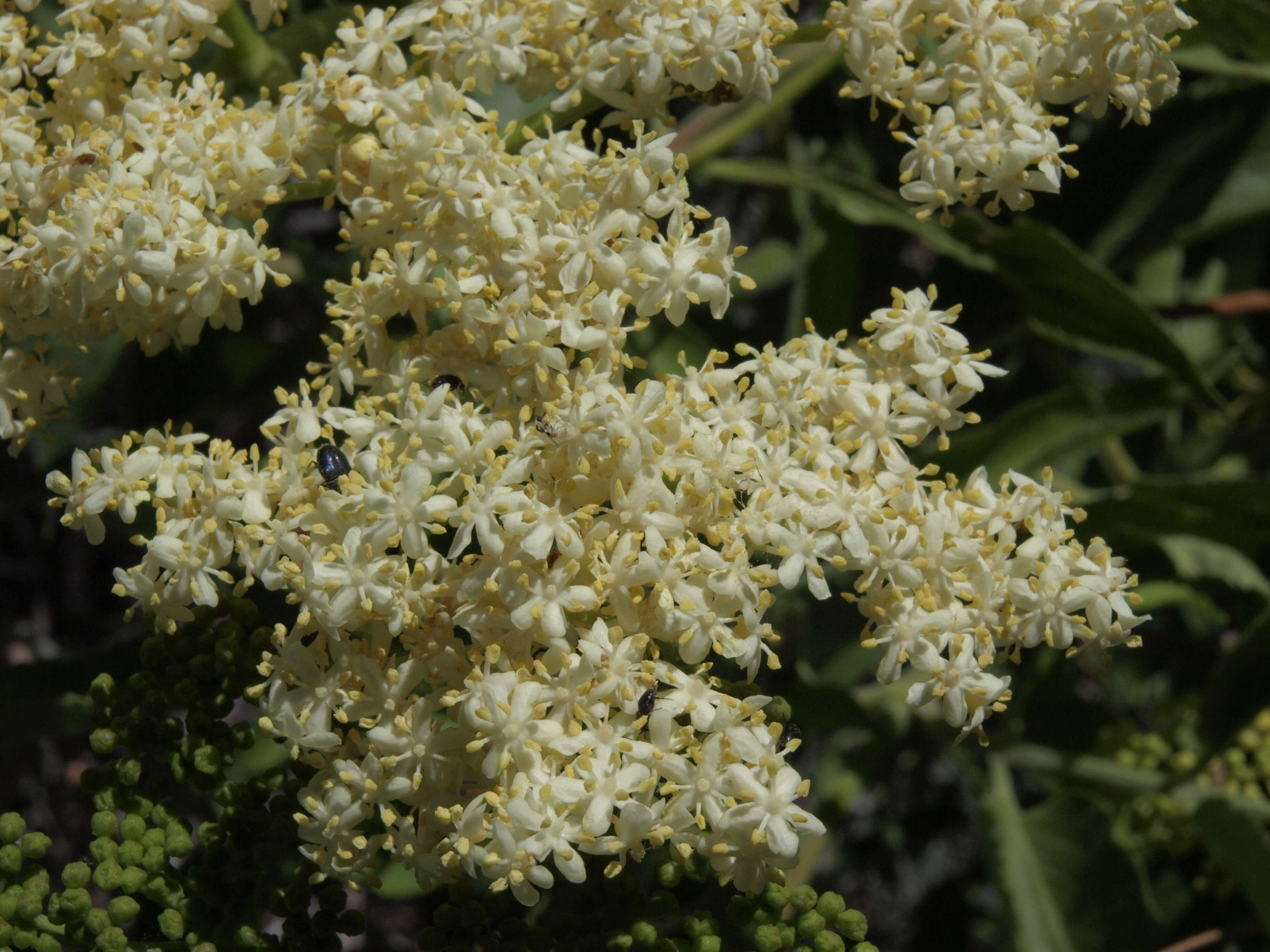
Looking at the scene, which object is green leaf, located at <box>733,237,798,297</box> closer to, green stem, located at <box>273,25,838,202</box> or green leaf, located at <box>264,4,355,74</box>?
green stem, located at <box>273,25,838,202</box>

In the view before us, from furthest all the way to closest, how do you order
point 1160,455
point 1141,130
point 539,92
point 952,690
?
1. point 1160,455
2. point 1141,130
3. point 539,92
4. point 952,690

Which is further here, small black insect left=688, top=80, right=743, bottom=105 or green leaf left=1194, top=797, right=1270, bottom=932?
green leaf left=1194, top=797, right=1270, bottom=932

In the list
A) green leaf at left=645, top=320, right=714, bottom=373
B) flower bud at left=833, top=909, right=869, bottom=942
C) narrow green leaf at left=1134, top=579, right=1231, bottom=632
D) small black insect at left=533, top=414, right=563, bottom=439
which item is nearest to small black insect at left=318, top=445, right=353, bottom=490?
small black insect at left=533, top=414, right=563, bottom=439

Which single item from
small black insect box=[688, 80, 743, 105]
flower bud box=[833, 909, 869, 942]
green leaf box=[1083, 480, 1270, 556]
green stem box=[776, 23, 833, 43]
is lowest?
flower bud box=[833, 909, 869, 942]

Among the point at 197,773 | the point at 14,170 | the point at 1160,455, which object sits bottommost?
the point at 197,773

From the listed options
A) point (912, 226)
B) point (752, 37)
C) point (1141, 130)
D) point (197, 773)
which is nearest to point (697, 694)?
point (197, 773)

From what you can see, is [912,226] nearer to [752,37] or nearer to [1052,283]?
[1052,283]

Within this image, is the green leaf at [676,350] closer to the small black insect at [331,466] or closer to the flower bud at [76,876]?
the small black insect at [331,466]
